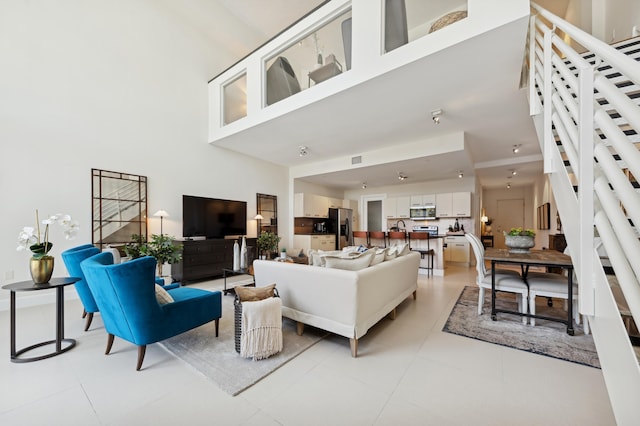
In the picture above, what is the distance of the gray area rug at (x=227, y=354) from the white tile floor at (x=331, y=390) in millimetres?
67

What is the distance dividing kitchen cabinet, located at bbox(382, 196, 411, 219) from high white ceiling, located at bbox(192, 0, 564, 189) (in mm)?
933

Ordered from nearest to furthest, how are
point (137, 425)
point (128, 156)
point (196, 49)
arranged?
point (137, 425) < point (128, 156) < point (196, 49)

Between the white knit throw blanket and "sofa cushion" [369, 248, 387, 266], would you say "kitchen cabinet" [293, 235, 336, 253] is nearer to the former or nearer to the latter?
"sofa cushion" [369, 248, 387, 266]

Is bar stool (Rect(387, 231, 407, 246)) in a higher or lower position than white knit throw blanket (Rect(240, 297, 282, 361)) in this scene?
higher

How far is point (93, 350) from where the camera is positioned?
2.24 m

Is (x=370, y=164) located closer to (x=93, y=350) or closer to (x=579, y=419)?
(x=579, y=419)

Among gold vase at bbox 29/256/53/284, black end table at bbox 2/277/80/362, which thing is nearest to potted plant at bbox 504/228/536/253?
black end table at bbox 2/277/80/362

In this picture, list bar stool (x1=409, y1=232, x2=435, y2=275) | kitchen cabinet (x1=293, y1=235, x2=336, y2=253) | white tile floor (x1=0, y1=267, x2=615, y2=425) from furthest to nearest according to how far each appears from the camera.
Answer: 1. kitchen cabinet (x1=293, y1=235, x2=336, y2=253)
2. bar stool (x1=409, y1=232, x2=435, y2=275)
3. white tile floor (x1=0, y1=267, x2=615, y2=425)

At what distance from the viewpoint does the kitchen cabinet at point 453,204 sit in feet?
22.6

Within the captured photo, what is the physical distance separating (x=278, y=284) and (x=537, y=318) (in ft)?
9.30

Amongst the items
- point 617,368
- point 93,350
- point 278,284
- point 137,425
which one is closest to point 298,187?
point 278,284

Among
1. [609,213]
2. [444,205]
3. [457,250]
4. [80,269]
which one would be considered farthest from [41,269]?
[457,250]

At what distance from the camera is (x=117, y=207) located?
13.9 ft

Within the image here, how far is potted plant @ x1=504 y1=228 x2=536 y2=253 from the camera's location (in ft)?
9.87
